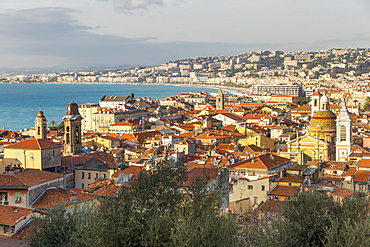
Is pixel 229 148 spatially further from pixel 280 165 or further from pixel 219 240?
pixel 219 240

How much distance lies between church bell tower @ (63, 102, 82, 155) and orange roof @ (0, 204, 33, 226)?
47.5 feet

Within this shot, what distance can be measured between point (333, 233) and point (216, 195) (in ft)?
9.43

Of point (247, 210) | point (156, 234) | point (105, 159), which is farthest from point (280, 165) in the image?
point (156, 234)

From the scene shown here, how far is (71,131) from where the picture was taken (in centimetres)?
2938

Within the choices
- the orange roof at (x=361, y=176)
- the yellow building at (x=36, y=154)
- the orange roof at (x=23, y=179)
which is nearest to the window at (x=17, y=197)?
the orange roof at (x=23, y=179)

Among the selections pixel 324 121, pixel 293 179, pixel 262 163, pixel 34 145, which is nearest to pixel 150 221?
pixel 293 179

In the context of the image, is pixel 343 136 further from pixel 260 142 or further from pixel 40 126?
pixel 40 126

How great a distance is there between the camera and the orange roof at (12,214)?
46.1 feet

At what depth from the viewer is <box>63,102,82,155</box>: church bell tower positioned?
1157 inches

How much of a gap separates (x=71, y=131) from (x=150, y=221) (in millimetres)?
19400

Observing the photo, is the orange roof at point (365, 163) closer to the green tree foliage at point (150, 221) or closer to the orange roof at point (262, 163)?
the orange roof at point (262, 163)

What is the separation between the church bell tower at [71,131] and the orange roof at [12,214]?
1447 cm

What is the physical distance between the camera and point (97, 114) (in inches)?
2916

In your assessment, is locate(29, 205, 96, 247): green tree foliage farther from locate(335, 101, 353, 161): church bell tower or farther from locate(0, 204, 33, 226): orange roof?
locate(335, 101, 353, 161): church bell tower
